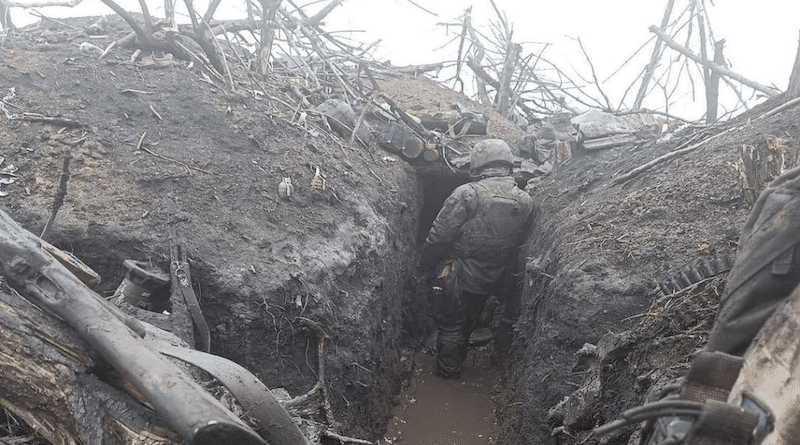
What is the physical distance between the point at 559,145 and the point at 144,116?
4253mm

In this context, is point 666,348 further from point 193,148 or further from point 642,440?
point 193,148

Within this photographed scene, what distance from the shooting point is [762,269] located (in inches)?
65.0

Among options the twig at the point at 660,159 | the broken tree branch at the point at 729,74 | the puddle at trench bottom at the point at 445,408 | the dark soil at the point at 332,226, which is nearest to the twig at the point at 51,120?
the dark soil at the point at 332,226

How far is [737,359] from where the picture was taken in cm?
159

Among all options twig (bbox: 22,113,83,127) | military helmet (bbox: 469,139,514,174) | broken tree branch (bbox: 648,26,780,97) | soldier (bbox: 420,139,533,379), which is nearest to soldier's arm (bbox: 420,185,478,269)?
soldier (bbox: 420,139,533,379)

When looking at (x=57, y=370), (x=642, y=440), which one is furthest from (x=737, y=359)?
(x=57, y=370)

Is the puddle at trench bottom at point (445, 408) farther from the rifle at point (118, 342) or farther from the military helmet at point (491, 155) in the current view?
the rifle at point (118, 342)

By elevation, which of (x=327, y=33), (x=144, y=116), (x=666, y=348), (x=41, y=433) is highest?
(x=327, y=33)

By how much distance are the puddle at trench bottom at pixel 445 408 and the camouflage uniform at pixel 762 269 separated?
3.11 m

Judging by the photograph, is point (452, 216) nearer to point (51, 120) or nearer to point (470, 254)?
point (470, 254)

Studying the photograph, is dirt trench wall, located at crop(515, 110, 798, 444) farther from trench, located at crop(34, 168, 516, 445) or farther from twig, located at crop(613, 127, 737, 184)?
trench, located at crop(34, 168, 516, 445)

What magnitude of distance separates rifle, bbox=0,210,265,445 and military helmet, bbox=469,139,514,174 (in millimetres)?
4050

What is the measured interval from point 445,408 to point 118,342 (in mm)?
3722

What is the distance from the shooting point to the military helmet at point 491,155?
546 centimetres
